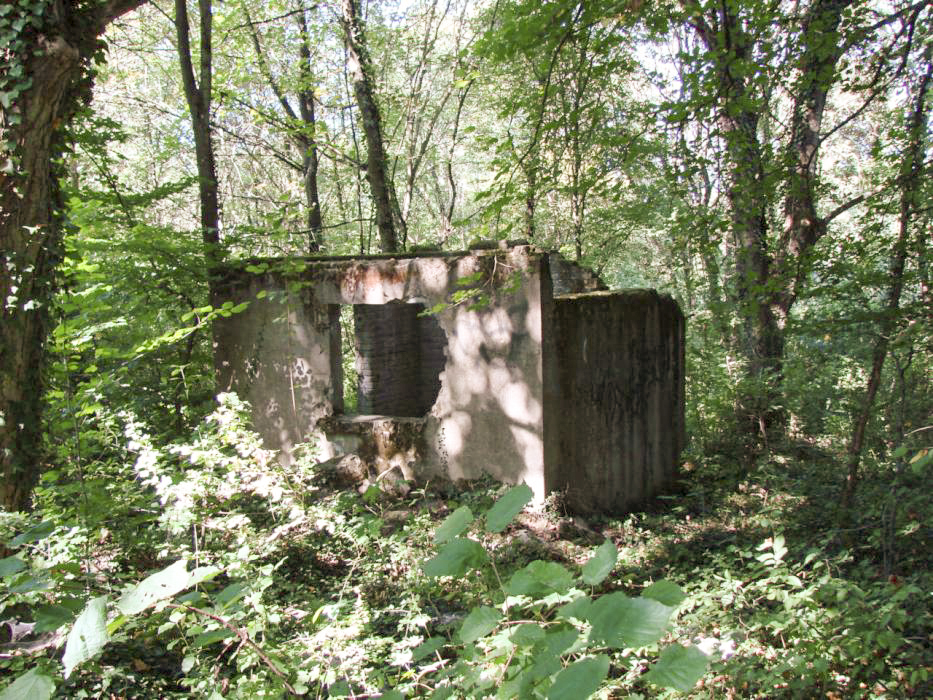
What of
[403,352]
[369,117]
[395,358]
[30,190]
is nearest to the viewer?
[30,190]

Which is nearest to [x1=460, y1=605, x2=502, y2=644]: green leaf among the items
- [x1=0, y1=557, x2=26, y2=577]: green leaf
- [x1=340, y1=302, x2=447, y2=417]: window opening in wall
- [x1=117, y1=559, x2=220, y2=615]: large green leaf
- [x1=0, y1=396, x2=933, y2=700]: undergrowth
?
[x1=0, y1=396, x2=933, y2=700]: undergrowth

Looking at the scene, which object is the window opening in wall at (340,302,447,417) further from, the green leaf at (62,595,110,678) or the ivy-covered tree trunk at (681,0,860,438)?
the green leaf at (62,595,110,678)

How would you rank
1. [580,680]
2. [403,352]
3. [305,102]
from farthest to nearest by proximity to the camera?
1. [305,102]
2. [403,352]
3. [580,680]

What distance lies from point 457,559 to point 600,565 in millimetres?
278

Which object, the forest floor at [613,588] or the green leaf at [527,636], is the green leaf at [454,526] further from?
the forest floor at [613,588]

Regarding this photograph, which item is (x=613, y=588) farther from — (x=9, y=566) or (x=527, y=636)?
(x=9, y=566)

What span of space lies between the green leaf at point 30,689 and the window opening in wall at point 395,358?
22.9 feet

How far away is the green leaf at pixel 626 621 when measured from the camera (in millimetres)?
1045

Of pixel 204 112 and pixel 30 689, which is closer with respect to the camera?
pixel 30 689

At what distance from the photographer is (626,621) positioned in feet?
3.57

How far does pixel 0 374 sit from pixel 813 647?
4.82 metres

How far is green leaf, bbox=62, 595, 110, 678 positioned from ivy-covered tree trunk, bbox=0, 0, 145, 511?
359 cm

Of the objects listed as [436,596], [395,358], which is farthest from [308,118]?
[436,596]

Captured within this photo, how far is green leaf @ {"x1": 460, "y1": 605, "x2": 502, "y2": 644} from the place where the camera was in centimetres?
130
